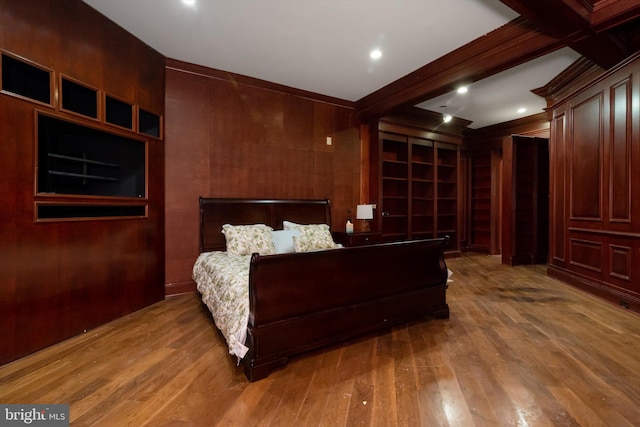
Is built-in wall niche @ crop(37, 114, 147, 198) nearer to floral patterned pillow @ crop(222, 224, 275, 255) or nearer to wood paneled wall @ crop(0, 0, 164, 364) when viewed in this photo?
wood paneled wall @ crop(0, 0, 164, 364)

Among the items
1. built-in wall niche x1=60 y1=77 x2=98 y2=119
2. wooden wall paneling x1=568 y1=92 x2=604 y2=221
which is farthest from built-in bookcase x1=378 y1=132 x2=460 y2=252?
built-in wall niche x1=60 y1=77 x2=98 y2=119

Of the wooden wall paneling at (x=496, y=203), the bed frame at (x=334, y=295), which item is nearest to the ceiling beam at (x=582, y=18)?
the bed frame at (x=334, y=295)

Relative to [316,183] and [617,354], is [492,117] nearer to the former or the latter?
[316,183]

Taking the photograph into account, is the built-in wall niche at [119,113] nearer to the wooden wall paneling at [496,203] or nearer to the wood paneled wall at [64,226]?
the wood paneled wall at [64,226]

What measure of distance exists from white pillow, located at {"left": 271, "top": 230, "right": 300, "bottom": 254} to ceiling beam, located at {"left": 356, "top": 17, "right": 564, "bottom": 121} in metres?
2.61

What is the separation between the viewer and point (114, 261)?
2908mm

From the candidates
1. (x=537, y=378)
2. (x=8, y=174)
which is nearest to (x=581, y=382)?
(x=537, y=378)

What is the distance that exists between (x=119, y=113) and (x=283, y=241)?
2.32m

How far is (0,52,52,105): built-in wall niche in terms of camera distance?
215 cm

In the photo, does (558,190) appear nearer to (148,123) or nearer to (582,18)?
(582,18)

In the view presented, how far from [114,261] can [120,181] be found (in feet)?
2.97

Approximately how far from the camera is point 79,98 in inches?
108

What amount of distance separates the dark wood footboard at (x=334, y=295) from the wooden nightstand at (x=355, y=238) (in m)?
1.61

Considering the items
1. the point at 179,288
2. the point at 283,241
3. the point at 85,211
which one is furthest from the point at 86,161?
the point at 283,241
